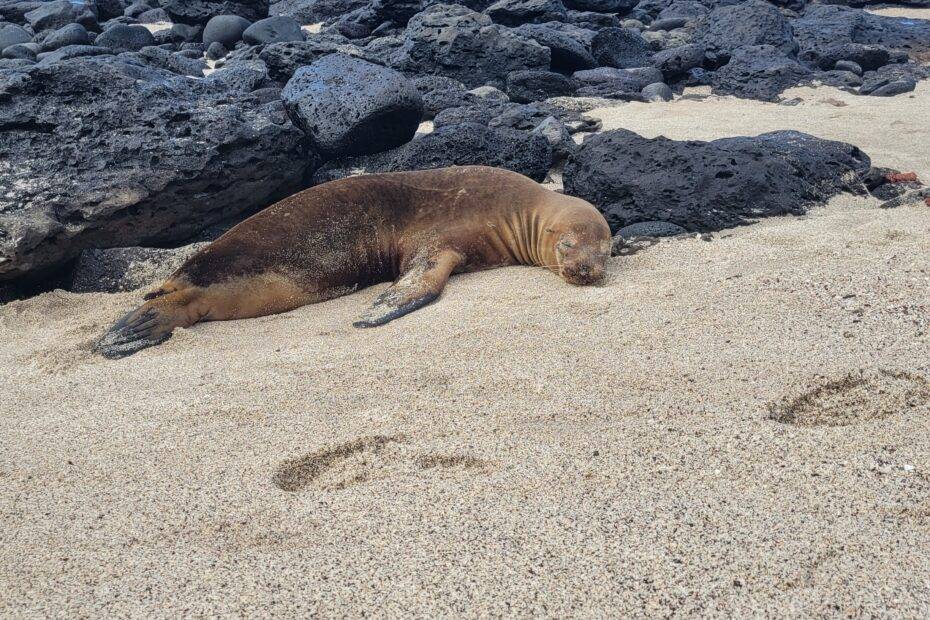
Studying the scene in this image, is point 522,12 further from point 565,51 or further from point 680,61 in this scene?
point 680,61

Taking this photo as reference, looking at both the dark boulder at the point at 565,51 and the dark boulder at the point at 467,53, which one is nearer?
the dark boulder at the point at 467,53

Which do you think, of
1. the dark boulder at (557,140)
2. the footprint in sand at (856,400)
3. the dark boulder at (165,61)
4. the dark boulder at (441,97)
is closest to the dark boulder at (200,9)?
the dark boulder at (165,61)

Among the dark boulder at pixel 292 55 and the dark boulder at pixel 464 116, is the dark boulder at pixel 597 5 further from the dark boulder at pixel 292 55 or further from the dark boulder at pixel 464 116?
the dark boulder at pixel 464 116

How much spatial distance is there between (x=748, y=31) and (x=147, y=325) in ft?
42.7

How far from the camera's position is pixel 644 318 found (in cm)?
348

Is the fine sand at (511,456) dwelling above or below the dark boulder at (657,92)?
above

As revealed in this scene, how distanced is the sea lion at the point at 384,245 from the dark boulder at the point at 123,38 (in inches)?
573

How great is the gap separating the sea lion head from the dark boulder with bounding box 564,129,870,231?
0.84 meters

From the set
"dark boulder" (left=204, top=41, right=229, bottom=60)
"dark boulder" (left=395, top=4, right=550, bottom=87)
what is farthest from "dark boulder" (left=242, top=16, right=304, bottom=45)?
"dark boulder" (left=395, top=4, right=550, bottom=87)

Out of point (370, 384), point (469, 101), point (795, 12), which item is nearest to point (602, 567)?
point (370, 384)

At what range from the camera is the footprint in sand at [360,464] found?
2391 millimetres

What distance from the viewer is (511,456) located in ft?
7.99

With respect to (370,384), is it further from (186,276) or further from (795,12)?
(795,12)

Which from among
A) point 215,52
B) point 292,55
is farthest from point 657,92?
point 215,52
